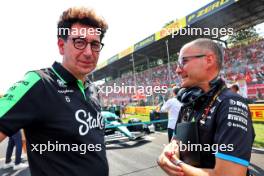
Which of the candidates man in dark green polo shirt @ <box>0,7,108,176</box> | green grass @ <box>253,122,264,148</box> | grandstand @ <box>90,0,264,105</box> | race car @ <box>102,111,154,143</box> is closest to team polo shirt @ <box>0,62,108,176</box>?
man in dark green polo shirt @ <box>0,7,108,176</box>

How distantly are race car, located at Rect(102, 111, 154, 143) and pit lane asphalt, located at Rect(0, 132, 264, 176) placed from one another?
31cm

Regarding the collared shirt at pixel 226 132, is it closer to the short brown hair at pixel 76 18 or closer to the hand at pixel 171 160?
the hand at pixel 171 160

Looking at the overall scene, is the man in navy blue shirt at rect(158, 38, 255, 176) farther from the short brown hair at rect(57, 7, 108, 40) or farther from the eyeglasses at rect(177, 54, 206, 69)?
the short brown hair at rect(57, 7, 108, 40)

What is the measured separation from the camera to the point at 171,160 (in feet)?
5.44

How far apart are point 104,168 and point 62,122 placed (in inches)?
17.2

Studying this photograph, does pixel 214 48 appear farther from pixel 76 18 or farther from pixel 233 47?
pixel 233 47

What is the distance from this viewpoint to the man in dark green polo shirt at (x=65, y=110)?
3.92ft

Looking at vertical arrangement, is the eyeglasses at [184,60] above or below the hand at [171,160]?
above

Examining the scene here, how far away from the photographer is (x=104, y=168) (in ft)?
5.09

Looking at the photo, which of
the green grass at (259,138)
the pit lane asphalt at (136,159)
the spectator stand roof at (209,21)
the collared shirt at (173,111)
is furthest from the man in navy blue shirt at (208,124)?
the spectator stand roof at (209,21)

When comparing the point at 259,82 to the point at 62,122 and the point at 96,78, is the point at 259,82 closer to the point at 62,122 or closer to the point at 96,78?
the point at 62,122

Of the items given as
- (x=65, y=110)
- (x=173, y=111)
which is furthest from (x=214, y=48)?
(x=173, y=111)

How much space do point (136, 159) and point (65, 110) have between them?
527cm

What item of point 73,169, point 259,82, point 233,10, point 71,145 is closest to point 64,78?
point 71,145
